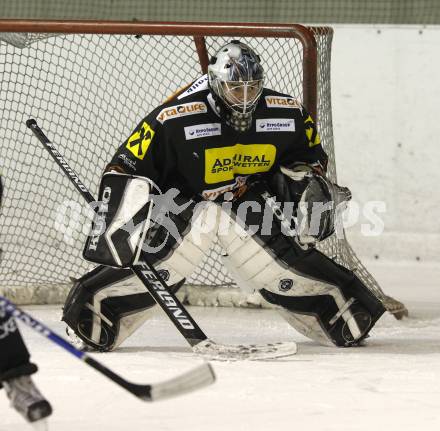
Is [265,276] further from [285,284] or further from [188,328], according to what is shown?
[188,328]

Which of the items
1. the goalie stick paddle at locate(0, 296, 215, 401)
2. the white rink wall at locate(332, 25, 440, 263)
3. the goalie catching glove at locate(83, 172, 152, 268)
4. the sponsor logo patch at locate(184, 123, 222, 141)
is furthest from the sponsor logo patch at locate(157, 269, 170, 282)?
the white rink wall at locate(332, 25, 440, 263)

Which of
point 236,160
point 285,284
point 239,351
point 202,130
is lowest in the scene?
point 239,351

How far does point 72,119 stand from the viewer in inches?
199

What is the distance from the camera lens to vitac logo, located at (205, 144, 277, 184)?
356 centimetres

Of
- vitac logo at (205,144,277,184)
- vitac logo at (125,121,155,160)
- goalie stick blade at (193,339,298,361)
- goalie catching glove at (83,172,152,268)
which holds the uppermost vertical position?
vitac logo at (125,121,155,160)

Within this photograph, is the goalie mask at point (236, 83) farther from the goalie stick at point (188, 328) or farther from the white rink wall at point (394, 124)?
the white rink wall at point (394, 124)

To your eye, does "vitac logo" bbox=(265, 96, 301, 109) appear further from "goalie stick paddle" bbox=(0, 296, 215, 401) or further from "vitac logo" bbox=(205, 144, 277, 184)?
"goalie stick paddle" bbox=(0, 296, 215, 401)

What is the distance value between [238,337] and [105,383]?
97 cm

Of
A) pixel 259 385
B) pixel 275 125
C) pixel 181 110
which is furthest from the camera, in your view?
pixel 275 125

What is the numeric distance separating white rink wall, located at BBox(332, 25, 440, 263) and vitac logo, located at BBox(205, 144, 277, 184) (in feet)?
6.12

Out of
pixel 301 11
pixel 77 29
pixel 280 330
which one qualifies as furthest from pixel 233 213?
pixel 301 11

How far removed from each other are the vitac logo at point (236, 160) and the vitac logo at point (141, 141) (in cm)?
19

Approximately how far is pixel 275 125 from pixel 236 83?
9.9 inches

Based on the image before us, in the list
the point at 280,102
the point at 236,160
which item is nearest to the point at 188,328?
the point at 236,160
